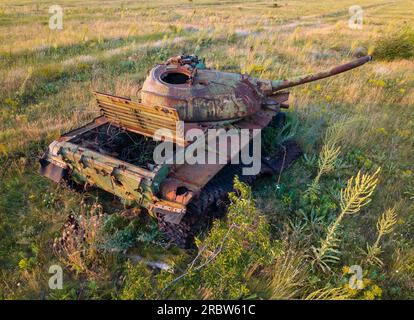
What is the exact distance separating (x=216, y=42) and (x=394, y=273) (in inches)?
510

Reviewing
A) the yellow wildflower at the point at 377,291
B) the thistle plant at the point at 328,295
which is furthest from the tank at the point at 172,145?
the yellow wildflower at the point at 377,291

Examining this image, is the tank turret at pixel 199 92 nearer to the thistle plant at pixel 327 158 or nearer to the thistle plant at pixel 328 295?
the thistle plant at pixel 327 158

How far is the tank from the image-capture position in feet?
13.8

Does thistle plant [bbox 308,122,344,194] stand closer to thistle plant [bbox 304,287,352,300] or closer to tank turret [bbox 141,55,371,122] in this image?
tank turret [bbox 141,55,371,122]

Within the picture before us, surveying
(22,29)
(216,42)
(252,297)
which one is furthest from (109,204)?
(22,29)

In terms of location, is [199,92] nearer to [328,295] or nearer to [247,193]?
[247,193]

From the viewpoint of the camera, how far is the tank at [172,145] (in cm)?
422

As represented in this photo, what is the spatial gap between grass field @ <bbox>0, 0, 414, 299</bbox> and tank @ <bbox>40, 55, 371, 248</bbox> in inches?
16.7

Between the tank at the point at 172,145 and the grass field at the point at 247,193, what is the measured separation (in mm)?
424

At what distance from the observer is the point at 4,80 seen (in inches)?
372

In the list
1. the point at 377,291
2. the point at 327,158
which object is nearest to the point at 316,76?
the point at 327,158

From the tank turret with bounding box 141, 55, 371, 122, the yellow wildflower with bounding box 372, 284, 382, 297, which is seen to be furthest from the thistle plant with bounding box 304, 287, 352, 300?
the tank turret with bounding box 141, 55, 371, 122

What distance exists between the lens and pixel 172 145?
5.06 metres
